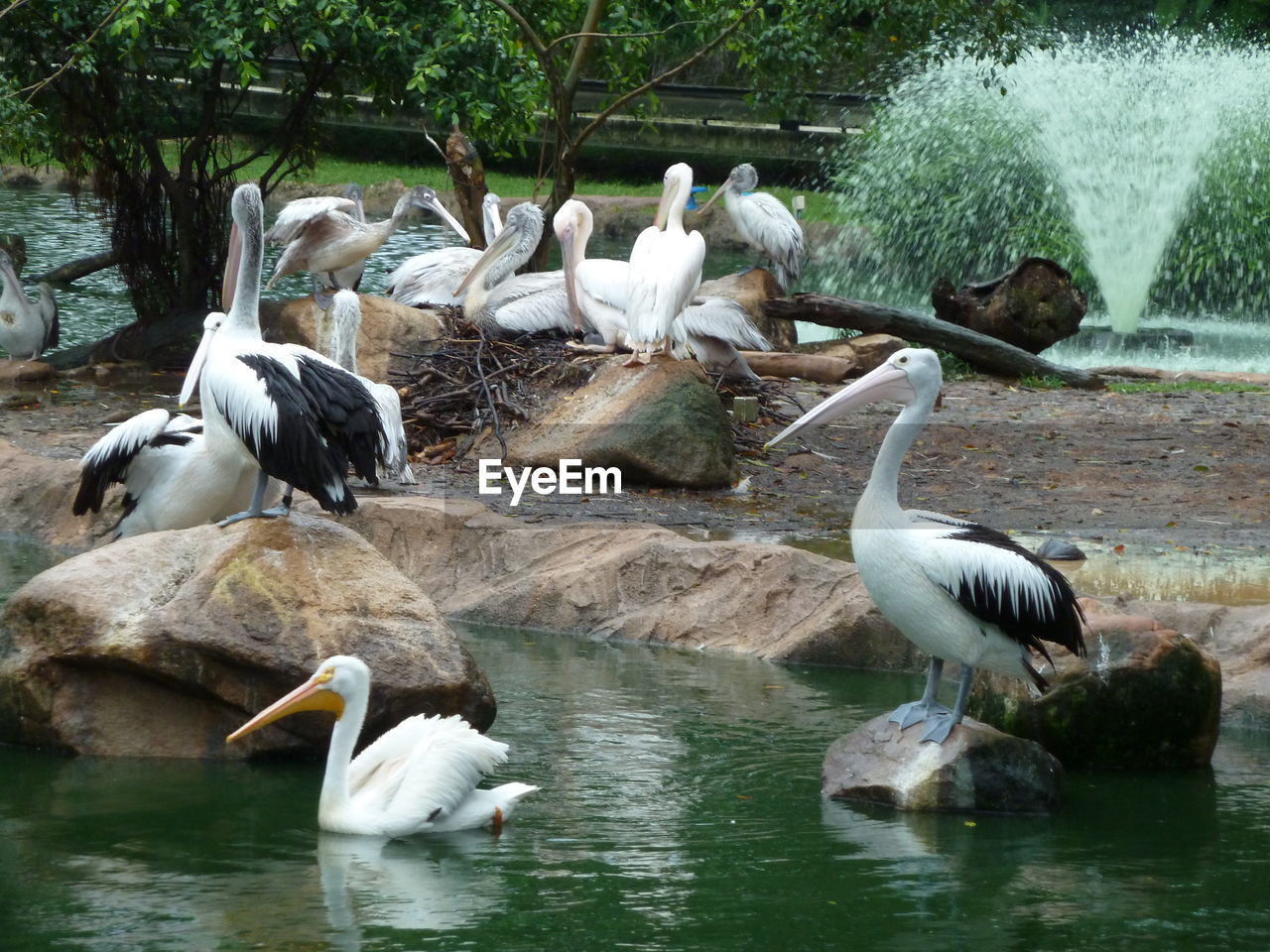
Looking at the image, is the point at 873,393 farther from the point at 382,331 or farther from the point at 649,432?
the point at 382,331

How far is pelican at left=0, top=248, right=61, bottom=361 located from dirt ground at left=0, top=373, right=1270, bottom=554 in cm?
84

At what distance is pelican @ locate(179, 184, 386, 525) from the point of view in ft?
18.0

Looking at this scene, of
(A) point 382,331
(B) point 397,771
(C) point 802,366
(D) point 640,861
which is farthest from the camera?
(C) point 802,366

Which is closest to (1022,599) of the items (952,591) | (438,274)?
(952,591)

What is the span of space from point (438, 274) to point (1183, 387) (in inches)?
214

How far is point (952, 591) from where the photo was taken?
4.86m

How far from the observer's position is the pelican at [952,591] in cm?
485

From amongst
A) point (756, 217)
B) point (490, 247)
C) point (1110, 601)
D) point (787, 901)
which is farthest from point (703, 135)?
point (787, 901)

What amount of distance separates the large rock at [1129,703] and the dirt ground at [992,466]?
8.86ft

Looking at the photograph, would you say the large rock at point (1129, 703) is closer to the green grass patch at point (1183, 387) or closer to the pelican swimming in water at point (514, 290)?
the pelican swimming in water at point (514, 290)

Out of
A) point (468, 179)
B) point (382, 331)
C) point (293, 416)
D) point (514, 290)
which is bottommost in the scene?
point (382, 331)

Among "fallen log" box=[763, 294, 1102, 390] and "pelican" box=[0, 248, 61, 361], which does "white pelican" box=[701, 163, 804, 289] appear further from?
"pelican" box=[0, 248, 61, 361]

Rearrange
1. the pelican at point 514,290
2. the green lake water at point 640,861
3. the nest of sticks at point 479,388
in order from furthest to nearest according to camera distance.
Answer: the pelican at point 514,290 < the nest of sticks at point 479,388 < the green lake water at point 640,861

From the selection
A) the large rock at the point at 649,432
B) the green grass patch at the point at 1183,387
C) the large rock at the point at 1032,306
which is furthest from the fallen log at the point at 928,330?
the large rock at the point at 649,432
